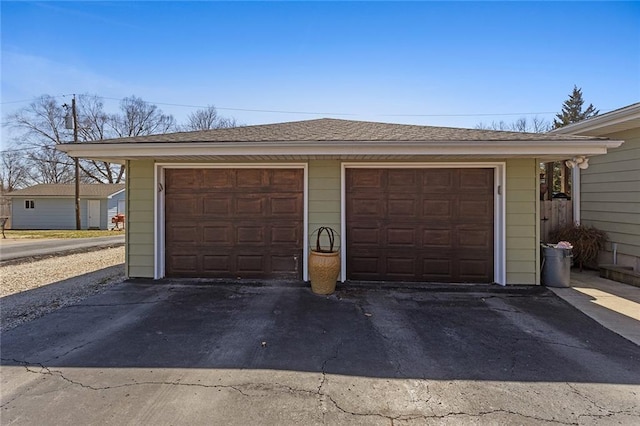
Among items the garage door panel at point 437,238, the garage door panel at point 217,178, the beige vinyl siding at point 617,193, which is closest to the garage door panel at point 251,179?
the garage door panel at point 217,178

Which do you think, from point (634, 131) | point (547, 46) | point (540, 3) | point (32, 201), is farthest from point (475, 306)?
point (32, 201)

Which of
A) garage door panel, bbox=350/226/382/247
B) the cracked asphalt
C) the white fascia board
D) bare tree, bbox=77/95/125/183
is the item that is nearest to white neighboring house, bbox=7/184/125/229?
bare tree, bbox=77/95/125/183

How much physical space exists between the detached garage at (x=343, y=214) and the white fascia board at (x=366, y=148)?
21.4 inches

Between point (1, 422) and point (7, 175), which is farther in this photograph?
point (7, 175)

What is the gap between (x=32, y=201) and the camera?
80.5 ft

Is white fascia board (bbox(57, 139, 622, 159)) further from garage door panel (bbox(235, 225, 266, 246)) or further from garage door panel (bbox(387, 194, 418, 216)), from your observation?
garage door panel (bbox(235, 225, 266, 246))

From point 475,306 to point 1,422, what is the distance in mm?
5266

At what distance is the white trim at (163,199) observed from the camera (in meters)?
6.35

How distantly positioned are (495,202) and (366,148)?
9.26 feet

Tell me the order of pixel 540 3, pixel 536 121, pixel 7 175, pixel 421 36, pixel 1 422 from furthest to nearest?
1. pixel 7 175
2. pixel 536 121
3. pixel 421 36
4. pixel 540 3
5. pixel 1 422

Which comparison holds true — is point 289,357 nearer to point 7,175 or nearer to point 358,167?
point 358,167

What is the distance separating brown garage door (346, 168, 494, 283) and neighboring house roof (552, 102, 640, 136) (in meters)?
2.59

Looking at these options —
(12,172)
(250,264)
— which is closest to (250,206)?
(250,264)

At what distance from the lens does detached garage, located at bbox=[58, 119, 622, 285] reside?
242 inches
